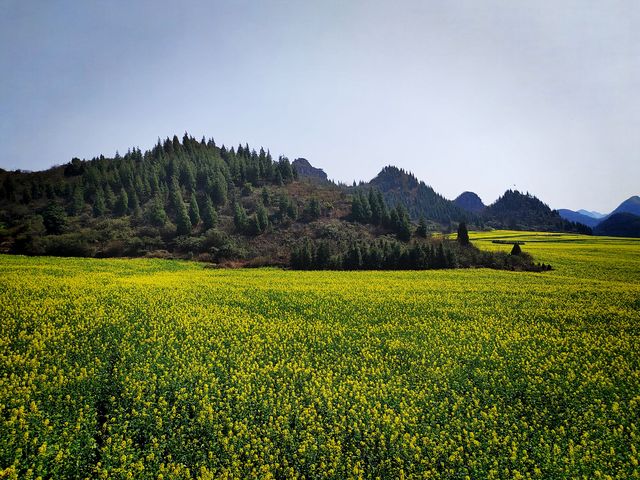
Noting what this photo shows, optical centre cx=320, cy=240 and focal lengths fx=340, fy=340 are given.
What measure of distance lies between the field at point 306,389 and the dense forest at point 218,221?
31.0 m

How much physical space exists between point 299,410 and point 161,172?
112 metres

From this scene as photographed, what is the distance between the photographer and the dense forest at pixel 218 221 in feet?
176

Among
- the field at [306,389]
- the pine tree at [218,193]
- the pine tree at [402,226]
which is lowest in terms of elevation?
the field at [306,389]

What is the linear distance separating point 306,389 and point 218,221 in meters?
74.0

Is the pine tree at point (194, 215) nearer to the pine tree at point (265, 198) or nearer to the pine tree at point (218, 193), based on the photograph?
the pine tree at point (218, 193)

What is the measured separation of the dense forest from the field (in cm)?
3101

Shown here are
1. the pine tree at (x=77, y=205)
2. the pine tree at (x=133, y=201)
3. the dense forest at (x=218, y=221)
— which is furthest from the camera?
the pine tree at (x=133, y=201)

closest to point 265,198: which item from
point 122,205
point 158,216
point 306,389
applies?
point 158,216

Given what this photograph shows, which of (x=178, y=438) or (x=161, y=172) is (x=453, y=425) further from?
(x=161, y=172)

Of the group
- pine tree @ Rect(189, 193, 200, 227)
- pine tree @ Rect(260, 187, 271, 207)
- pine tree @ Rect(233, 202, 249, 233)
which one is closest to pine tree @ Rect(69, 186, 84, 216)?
pine tree @ Rect(189, 193, 200, 227)

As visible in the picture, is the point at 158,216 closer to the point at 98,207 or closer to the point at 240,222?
the point at 240,222

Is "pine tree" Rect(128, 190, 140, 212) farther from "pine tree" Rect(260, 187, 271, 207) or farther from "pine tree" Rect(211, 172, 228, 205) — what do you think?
"pine tree" Rect(260, 187, 271, 207)

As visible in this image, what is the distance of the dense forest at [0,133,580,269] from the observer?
53.7m

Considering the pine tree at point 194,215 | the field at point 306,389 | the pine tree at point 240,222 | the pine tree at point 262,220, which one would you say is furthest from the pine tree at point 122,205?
the field at point 306,389
